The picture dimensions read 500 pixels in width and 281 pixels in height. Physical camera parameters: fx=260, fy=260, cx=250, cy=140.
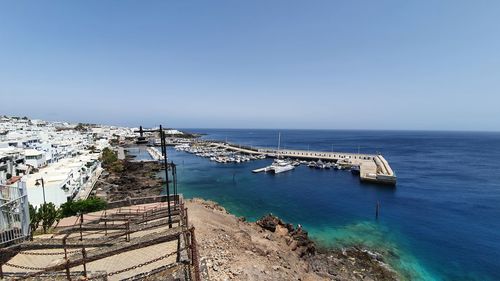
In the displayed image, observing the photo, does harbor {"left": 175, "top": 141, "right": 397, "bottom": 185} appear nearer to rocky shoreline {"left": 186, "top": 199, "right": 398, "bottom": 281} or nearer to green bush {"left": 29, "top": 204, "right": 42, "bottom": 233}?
rocky shoreline {"left": 186, "top": 199, "right": 398, "bottom": 281}

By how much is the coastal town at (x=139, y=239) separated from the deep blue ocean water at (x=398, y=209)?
4284mm

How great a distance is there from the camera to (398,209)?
1330 inches

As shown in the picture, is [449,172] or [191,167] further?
[191,167]

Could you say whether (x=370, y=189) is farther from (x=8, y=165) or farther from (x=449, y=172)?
(x=8, y=165)

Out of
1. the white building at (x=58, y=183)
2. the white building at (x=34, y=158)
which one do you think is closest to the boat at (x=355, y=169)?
the white building at (x=58, y=183)

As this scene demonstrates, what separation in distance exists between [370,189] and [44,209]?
1707 inches

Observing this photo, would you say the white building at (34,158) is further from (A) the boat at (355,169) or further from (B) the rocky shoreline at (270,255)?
(A) the boat at (355,169)

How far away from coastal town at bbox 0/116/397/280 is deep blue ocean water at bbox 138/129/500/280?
169 inches

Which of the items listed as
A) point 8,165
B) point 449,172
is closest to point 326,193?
point 449,172

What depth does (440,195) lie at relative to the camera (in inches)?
1558

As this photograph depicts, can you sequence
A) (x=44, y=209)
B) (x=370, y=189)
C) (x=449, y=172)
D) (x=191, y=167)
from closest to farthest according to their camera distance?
(x=44, y=209) → (x=370, y=189) → (x=449, y=172) → (x=191, y=167)

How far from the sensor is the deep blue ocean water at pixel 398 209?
21.9 metres

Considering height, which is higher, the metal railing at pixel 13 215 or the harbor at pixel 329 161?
the metal railing at pixel 13 215

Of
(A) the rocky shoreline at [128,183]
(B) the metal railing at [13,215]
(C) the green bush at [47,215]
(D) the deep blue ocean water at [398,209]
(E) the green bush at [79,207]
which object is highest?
(B) the metal railing at [13,215]
